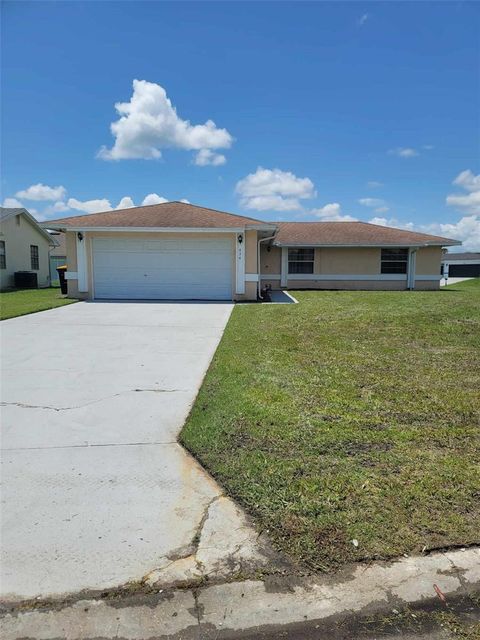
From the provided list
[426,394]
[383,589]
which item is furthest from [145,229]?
[383,589]

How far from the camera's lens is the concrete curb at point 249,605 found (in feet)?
6.66

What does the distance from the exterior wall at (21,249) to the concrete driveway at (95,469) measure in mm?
17644

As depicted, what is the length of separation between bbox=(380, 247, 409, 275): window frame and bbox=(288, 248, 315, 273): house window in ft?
12.6

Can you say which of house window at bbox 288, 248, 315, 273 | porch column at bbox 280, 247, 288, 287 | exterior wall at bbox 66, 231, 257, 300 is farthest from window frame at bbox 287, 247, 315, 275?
exterior wall at bbox 66, 231, 257, 300

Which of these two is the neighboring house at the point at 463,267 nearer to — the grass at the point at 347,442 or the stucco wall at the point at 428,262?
the stucco wall at the point at 428,262

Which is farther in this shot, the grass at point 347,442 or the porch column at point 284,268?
the porch column at point 284,268

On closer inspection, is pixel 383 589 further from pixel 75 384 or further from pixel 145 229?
pixel 145 229

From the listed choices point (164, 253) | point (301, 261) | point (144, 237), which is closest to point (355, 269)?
point (301, 261)

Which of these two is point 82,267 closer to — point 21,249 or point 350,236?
point 21,249

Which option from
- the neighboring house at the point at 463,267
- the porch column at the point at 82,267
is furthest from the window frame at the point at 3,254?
the neighboring house at the point at 463,267

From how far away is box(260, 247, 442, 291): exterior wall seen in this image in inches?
931

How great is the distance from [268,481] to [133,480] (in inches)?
40.1

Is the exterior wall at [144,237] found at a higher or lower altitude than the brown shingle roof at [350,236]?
lower

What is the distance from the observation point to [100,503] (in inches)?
118
